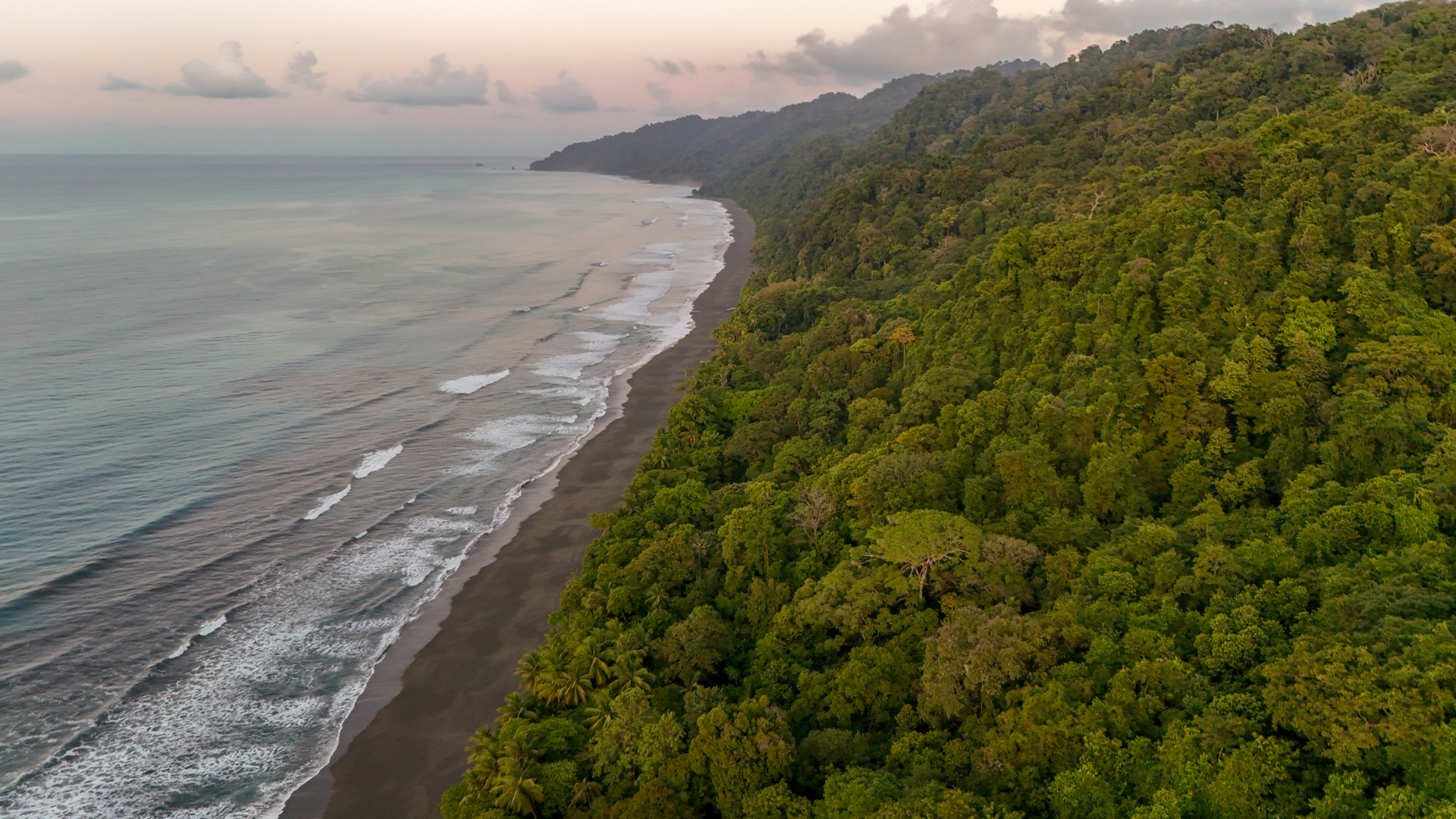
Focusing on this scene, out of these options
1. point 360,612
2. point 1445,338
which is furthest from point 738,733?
point 1445,338

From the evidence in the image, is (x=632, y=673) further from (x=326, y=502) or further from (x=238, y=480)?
(x=238, y=480)

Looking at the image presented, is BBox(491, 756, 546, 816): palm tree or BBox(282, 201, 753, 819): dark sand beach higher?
BBox(491, 756, 546, 816): palm tree

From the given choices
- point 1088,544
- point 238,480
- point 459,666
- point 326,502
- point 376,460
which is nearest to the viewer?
point 1088,544

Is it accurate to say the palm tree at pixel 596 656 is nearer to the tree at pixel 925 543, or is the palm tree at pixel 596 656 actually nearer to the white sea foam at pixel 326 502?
the tree at pixel 925 543

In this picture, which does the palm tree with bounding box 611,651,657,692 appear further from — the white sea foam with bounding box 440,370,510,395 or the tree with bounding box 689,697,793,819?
the white sea foam with bounding box 440,370,510,395

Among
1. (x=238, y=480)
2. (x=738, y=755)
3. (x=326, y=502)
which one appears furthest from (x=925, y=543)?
(x=238, y=480)

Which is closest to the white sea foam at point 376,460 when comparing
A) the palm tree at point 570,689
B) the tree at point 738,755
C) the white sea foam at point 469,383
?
the white sea foam at point 469,383

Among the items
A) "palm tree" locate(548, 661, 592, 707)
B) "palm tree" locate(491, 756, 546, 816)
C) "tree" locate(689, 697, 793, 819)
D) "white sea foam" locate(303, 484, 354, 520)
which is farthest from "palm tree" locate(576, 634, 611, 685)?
"white sea foam" locate(303, 484, 354, 520)
